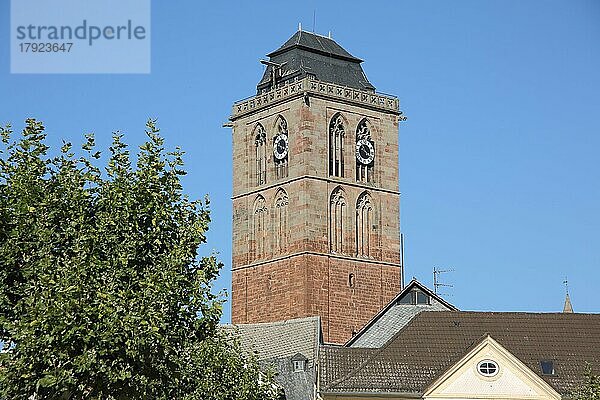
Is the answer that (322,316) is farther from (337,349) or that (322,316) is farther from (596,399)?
(596,399)

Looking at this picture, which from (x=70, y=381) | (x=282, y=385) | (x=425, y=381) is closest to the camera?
(x=70, y=381)

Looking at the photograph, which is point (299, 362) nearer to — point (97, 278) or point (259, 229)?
point (259, 229)

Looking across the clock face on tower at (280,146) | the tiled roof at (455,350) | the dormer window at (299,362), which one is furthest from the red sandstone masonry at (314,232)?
the tiled roof at (455,350)

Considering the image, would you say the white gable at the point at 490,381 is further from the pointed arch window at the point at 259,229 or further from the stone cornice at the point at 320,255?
the pointed arch window at the point at 259,229

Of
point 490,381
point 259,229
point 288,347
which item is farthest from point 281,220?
point 490,381

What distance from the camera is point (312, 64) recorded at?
101625 millimetres

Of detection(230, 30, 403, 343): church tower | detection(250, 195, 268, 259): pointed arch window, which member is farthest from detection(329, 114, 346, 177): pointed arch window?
detection(250, 195, 268, 259): pointed arch window

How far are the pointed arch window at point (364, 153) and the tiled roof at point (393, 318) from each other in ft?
69.6

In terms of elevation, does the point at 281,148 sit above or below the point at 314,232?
above

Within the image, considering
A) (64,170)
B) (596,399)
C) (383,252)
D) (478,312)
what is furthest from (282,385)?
(64,170)

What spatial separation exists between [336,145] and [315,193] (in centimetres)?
382

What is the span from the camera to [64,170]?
1597 inches

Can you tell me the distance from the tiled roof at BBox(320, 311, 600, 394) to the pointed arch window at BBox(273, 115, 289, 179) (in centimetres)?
3116

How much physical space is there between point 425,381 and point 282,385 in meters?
18.0
